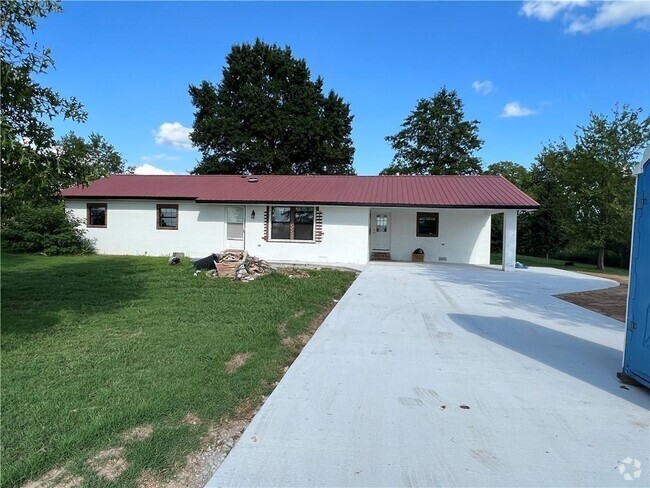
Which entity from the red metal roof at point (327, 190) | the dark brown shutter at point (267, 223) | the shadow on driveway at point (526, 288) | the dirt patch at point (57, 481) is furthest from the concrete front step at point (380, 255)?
the dirt patch at point (57, 481)

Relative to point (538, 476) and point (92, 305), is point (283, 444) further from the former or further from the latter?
point (92, 305)

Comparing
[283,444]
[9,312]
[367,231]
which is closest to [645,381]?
[283,444]

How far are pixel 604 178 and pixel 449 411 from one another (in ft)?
71.9

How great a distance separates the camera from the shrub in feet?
56.1

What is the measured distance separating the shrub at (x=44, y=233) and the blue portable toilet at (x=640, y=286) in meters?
19.1

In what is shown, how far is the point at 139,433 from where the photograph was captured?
2867 millimetres

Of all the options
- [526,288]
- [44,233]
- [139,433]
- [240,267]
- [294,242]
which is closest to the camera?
[139,433]

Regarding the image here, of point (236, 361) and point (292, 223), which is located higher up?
point (292, 223)

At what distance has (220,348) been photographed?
4840 mm

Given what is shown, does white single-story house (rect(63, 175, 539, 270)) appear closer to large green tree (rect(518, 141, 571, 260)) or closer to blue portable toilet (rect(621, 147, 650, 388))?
large green tree (rect(518, 141, 571, 260))

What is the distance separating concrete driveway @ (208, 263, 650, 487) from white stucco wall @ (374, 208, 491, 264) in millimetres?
11196

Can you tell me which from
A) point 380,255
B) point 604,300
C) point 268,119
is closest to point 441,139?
point 268,119

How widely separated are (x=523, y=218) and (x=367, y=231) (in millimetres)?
17146

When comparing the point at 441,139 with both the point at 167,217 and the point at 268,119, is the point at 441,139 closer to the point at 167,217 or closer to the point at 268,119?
the point at 268,119
